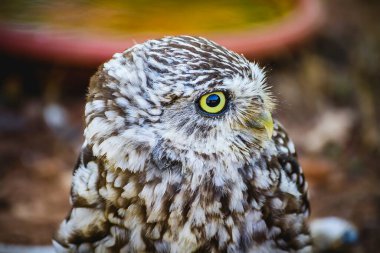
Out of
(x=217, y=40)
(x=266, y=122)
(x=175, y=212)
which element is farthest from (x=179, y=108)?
(x=217, y=40)

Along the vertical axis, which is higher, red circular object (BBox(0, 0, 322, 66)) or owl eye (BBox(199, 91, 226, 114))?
red circular object (BBox(0, 0, 322, 66))

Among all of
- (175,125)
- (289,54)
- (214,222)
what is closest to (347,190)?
(289,54)

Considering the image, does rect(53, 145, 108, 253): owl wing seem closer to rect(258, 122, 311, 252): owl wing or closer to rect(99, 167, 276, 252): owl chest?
rect(99, 167, 276, 252): owl chest

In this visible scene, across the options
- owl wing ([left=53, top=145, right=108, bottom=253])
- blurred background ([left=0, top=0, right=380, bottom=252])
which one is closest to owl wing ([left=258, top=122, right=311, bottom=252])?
owl wing ([left=53, top=145, right=108, bottom=253])

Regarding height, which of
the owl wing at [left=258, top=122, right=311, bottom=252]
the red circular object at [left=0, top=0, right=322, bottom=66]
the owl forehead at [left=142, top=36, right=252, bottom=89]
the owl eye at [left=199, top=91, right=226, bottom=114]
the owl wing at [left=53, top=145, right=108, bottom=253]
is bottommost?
the owl wing at [left=53, top=145, right=108, bottom=253]

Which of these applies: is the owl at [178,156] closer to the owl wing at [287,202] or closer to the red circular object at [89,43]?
the owl wing at [287,202]

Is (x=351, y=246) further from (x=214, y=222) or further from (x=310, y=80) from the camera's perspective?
(x=310, y=80)

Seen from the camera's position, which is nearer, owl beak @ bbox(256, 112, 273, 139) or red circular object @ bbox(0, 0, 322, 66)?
owl beak @ bbox(256, 112, 273, 139)

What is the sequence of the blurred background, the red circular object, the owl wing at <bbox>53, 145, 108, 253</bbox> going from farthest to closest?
the red circular object < the blurred background < the owl wing at <bbox>53, 145, 108, 253</bbox>
